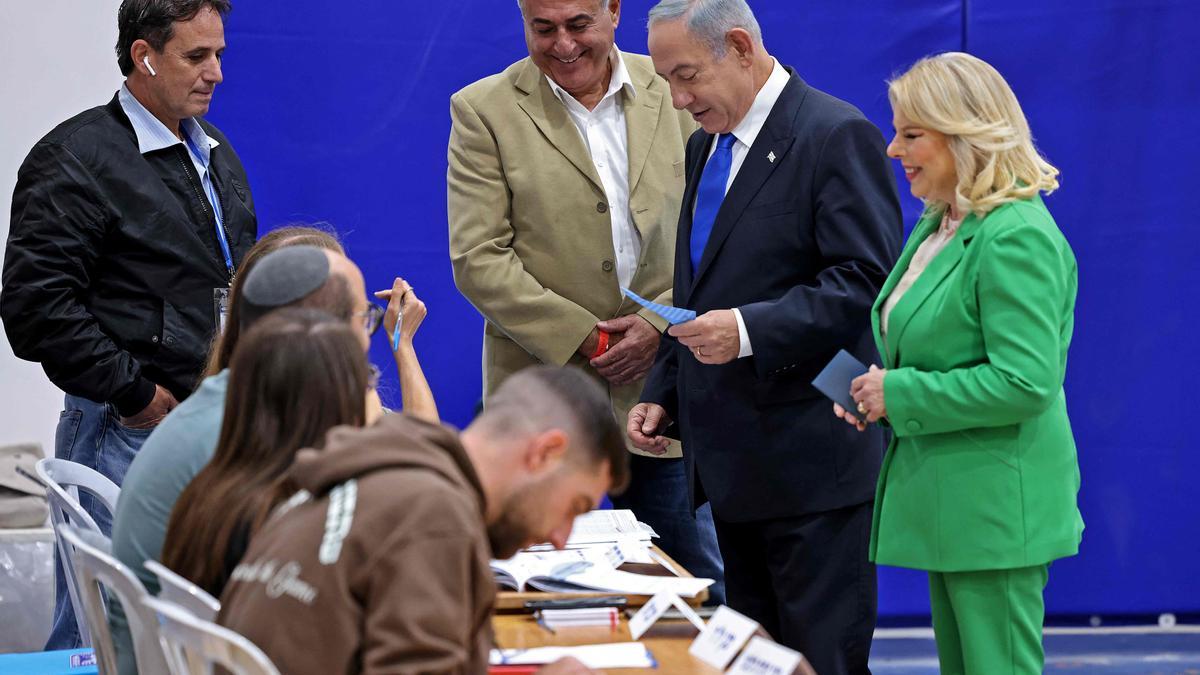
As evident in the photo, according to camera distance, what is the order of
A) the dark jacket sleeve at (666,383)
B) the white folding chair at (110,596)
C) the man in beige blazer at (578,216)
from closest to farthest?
the white folding chair at (110,596) < the dark jacket sleeve at (666,383) < the man in beige blazer at (578,216)

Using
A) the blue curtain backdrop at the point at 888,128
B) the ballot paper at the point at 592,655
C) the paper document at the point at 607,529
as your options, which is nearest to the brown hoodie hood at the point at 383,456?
the ballot paper at the point at 592,655

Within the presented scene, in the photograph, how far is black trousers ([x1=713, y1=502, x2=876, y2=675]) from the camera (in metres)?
2.81

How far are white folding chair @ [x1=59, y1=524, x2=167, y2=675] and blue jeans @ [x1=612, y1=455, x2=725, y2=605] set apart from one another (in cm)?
160

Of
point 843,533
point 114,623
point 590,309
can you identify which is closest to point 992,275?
point 843,533

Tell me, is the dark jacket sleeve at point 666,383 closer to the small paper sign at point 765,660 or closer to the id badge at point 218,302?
the id badge at point 218,302

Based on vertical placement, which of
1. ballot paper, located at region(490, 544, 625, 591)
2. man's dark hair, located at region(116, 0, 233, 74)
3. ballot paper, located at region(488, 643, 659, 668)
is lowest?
ballot paper, located at region(488, 643, 659, 668)

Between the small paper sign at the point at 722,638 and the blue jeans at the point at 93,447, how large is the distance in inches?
82.6

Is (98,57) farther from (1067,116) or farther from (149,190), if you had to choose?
(1067,116)

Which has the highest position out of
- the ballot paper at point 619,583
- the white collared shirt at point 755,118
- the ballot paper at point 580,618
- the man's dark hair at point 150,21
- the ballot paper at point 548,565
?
the man's dark hair at point 150,21

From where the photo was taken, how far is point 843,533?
2879 millimetres

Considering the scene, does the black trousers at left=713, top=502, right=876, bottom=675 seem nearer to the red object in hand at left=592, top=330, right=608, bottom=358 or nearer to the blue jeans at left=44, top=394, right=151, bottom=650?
the red object in hand at left=592, top=330, right=608, bottom=358

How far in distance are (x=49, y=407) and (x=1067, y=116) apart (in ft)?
11.4

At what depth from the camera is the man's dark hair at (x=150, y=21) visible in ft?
11.5

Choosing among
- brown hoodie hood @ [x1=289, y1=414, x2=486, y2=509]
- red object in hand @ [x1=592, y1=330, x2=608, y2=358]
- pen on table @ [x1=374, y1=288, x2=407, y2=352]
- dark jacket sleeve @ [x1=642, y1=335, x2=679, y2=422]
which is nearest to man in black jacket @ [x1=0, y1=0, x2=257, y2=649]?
pen on table @ [x1=374, y1=288, x2=407, y2=352]
